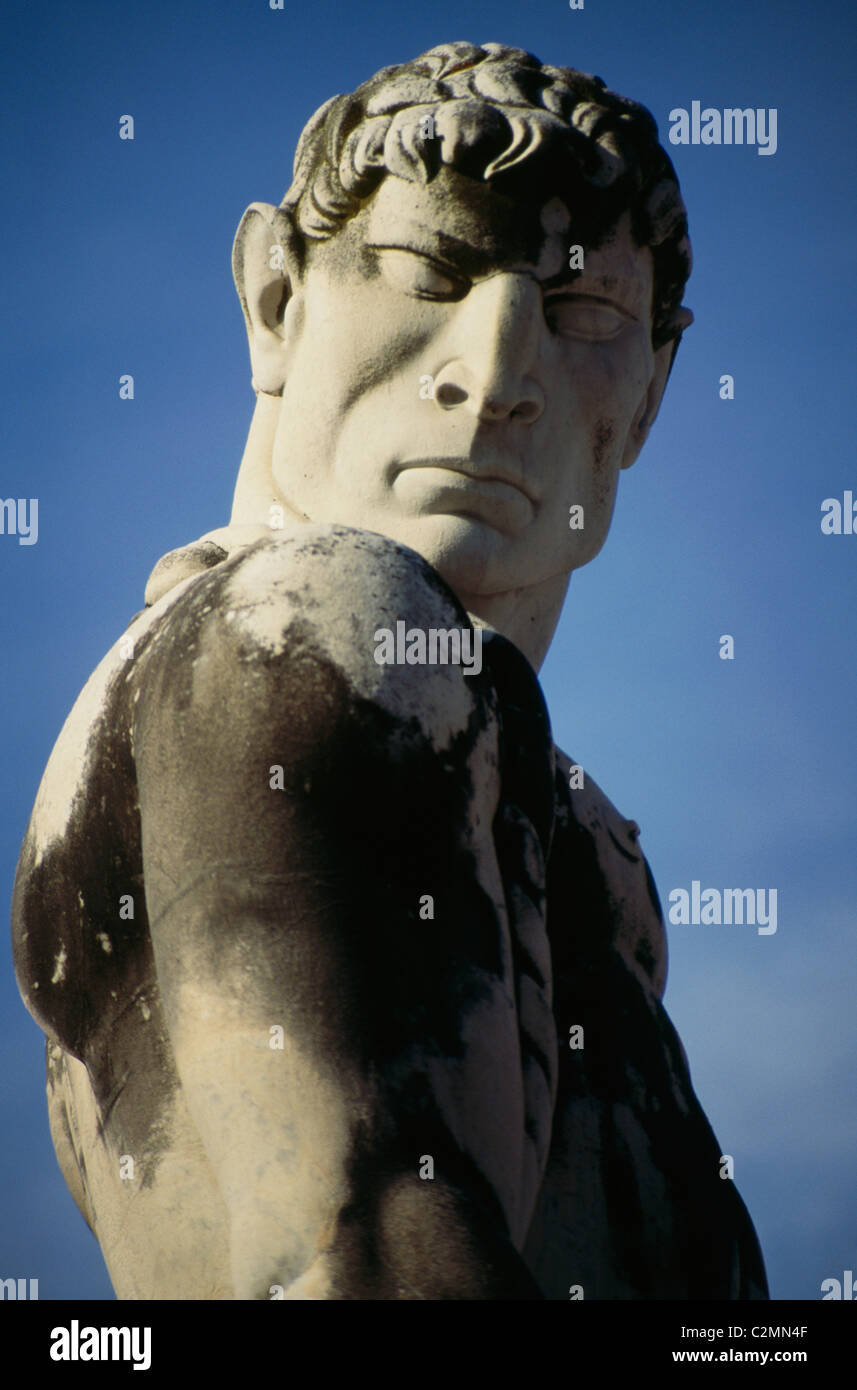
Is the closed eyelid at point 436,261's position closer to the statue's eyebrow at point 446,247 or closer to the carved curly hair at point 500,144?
the statue's eyebrow at point 446,247

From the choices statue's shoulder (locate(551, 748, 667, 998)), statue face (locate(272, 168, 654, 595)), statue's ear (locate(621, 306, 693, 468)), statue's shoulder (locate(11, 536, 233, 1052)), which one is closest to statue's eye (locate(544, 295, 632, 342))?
statue face (locate(272, 168, 654, 595))

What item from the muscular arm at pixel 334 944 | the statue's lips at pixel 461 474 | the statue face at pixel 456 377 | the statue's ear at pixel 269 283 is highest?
the statue's ear at pixel 269 283

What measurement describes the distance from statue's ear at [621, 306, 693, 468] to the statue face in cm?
51

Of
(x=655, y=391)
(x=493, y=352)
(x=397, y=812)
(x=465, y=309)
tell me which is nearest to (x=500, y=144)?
(x=465, y=309)

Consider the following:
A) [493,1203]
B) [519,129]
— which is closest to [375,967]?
[493,1203]

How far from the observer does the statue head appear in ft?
16.2

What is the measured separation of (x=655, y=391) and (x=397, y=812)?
270cm

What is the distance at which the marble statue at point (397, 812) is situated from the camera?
348 cm

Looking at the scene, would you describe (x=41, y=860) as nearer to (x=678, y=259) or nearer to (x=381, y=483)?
(x=381, y=483)

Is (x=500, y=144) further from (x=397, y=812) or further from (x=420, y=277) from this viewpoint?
(x=397, y=812)

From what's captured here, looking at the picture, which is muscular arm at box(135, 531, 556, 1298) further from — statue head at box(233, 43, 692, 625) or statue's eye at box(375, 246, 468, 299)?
statue's eye at box(375, 246, 468, 299)

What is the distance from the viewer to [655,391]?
591 cm

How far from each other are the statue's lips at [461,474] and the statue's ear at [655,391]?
0.88 m

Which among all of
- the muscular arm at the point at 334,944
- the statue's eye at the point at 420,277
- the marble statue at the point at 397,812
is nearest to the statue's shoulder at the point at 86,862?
the marble statue at the point at 397,812
